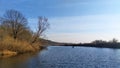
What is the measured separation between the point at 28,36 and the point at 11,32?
6949 mm

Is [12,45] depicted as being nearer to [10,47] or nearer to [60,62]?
[10,47]

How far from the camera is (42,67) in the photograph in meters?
25.1

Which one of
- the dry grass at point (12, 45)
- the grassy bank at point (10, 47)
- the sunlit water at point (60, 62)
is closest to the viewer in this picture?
the sunlit water at point (60, 62)

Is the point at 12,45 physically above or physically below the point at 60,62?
above

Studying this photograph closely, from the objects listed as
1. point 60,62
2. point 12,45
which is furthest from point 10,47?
point 60,62

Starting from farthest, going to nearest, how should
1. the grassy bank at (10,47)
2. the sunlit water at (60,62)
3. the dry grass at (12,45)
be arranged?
the dry grass at (12,45) < the grassy bank at (10,47) < the sunlit water at (60,62)

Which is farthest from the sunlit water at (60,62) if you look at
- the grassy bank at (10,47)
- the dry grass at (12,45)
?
the dry grass at (12,45)

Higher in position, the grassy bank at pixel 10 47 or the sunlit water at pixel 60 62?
the grassy bank at pixel 10 47

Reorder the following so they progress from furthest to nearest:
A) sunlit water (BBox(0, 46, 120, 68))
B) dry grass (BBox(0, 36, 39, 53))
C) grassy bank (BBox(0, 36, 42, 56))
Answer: dry grass (BBox(0, 36, 39, 53)) < grassy bank (BBox(0, 36, 42, 56)) < sunlit water (BBox(0, 46, 120, 68))

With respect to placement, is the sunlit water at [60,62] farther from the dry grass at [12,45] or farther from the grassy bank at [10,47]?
the dry grass at [12,45]

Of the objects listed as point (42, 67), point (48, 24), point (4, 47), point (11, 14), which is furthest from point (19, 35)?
point (42, 67)

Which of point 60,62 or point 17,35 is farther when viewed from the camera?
point 17,35

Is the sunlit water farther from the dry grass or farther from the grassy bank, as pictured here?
the dry grass

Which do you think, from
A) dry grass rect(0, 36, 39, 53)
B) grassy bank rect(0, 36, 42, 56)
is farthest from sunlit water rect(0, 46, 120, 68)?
dry grass rect(0, 36, 39, 53)
